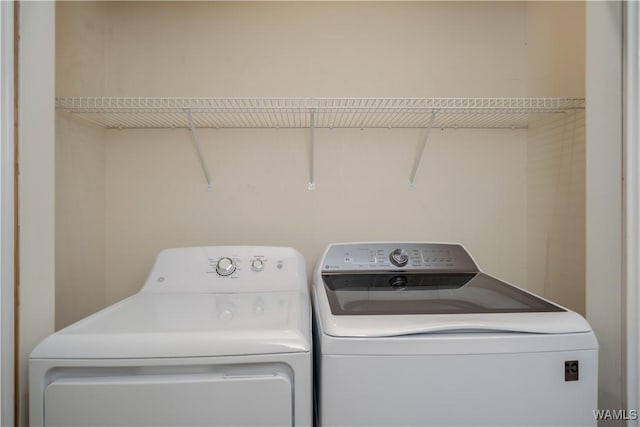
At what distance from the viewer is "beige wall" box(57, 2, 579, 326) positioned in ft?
5.44

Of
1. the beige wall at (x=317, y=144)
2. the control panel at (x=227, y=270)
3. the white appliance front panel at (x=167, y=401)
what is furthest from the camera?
the beige wall at (x=317, y=144)

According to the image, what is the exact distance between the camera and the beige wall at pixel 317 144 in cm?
166

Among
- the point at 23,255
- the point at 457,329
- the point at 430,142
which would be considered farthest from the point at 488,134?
the point at 23,255

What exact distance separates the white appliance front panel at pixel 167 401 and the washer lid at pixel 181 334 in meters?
0.07

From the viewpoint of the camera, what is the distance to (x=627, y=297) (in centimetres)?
90

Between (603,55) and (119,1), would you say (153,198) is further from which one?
(603,55)

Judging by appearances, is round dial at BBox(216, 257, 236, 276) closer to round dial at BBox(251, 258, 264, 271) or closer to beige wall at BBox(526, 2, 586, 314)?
round dial at BBox(251, 258, 264, 271)

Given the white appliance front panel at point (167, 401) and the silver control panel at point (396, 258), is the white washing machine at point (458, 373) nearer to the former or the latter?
the white appliance front panel at point (167, 401)

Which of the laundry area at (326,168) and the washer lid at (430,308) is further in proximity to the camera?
the laundry area at (326,168)

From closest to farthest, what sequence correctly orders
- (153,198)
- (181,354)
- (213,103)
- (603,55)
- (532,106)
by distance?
1. (181,354)
2. (603,55)
3. (532,106)
4. (213,103)
5. (153,198)

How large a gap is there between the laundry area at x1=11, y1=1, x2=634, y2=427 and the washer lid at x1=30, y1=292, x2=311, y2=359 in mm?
18

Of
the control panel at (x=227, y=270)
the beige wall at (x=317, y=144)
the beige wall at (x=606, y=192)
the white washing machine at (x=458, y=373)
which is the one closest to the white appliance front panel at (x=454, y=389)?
the white washing machine at (x=458, y=373)

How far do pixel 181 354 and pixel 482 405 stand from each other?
77 cm

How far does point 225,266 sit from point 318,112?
0.81m
